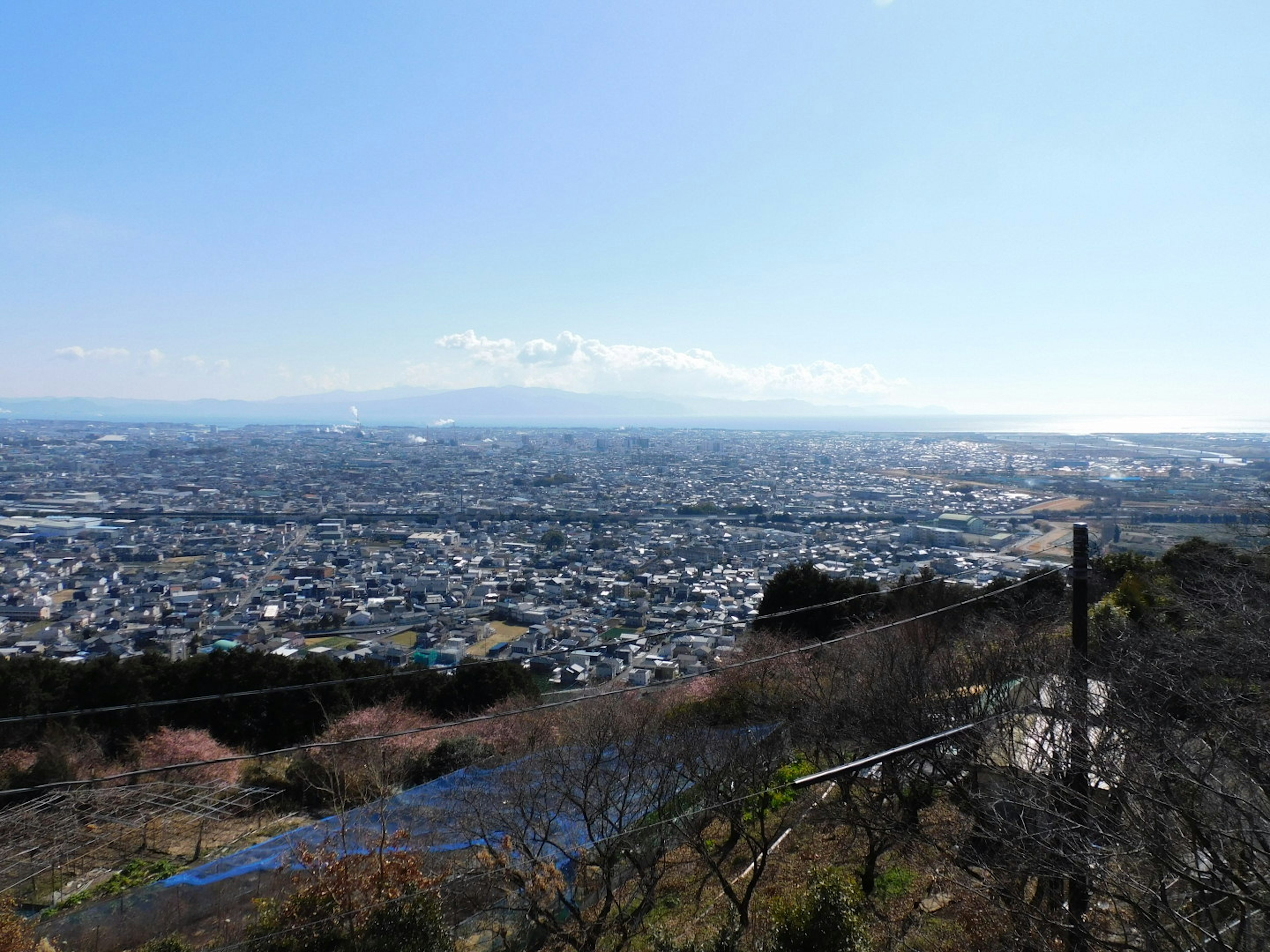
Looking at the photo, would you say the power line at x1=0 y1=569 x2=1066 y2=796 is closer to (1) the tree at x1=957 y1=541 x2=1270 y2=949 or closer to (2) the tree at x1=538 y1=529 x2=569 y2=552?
(1) the tree at x1=957 y1=541 x2=1270 y2=949

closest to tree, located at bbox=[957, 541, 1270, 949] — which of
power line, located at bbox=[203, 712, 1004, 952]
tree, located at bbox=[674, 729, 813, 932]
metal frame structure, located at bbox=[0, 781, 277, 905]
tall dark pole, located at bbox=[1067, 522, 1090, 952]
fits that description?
tall dark pole, located at bbox=[1067, 522, 1090, 952]

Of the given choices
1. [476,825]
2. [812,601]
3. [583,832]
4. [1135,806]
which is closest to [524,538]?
[812,601]

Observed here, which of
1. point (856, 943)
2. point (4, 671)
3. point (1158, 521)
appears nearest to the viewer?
point (856, 943)

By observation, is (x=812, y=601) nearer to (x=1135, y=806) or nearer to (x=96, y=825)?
(x=1135, y=806)

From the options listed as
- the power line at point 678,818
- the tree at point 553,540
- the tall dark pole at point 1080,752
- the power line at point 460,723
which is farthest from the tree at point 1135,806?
the tree at point 553,540

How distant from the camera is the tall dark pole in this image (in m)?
3.23

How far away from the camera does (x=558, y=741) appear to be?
7219 mm

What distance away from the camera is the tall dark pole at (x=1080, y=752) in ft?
10.6

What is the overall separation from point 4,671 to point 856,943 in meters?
12.7

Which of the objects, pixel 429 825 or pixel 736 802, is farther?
pixel 429 825

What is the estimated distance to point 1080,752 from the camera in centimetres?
420

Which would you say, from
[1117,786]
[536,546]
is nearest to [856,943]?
[1117,786]

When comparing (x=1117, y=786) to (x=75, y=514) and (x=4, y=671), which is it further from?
(x=75, y=514)

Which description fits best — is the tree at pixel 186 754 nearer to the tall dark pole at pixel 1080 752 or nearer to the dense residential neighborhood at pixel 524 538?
the dense residential neighborhood at pixel 524 538
